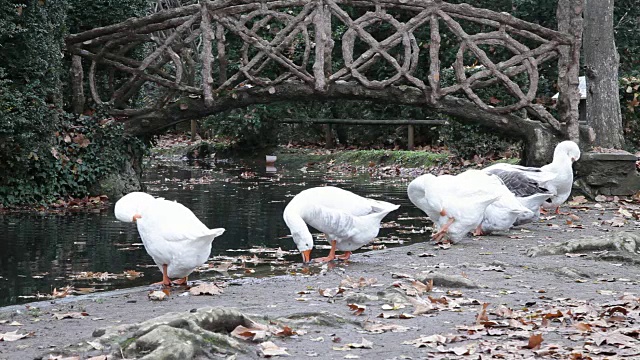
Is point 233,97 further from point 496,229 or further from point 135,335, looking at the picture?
point 135,335

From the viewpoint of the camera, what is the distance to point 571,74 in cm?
1689

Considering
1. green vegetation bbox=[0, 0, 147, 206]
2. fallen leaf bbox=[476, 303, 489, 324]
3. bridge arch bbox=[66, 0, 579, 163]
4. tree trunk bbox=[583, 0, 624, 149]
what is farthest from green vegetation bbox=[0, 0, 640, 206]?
fallen leaf bbox=[476, 303, 489, 324]

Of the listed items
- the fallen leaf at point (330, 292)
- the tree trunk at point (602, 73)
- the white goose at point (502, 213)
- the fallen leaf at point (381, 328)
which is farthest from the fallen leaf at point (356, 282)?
the tree trunk at point (602, 73)

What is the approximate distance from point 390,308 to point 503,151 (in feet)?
53.4

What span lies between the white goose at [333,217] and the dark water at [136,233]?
0.67 m

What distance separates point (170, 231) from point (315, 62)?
29.3 ft

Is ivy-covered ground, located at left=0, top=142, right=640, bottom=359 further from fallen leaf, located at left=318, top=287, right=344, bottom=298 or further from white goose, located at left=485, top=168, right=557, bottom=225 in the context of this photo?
white goose, located at left=485, top=168, right=557, bottom=225

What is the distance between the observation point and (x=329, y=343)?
19.7ft

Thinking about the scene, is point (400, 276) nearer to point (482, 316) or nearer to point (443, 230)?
point (482, 316)

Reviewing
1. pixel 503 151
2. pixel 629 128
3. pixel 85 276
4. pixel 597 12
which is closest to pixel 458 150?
pixel 503 151

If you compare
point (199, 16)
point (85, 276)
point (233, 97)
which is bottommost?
point (85, 276)

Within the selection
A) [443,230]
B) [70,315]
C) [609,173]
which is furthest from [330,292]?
[609,173]

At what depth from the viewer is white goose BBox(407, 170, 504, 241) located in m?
10.7

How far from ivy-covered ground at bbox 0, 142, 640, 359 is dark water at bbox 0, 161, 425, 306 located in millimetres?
791
